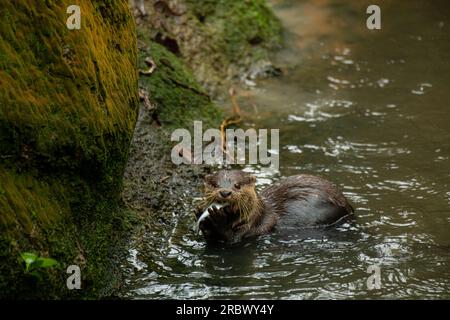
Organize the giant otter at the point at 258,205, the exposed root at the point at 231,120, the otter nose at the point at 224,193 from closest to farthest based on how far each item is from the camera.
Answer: the otter nose at the point at 224,193
the giant otter at the point at 258,205
the exposed root at the point at 231,120

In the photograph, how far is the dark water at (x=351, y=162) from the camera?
4.93 m

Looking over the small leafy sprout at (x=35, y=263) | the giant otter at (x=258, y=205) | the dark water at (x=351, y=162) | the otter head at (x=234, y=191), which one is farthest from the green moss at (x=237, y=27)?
the small leafy sprout at (x=35, y=263)

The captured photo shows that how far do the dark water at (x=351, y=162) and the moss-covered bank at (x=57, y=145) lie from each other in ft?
1.79

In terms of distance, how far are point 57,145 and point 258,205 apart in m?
1.89

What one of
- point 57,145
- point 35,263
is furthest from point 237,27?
point 35,263

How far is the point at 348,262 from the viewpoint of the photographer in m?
5.18

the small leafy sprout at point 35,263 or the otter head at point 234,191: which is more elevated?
the small leafy sprout at point 35,263

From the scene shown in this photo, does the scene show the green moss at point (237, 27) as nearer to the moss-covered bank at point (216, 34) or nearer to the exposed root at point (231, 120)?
Answer: the moss-covered bank at point (216, 34)

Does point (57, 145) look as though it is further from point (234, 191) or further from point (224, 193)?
point (234, 191)

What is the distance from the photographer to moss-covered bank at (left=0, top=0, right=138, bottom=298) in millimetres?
4129

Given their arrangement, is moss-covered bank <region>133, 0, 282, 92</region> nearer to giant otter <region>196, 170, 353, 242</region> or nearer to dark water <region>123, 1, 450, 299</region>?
dark water <region>123, 1, 450, 299</region>

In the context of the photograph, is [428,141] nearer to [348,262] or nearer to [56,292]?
[348,262]

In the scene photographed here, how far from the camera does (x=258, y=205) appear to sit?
5750 millimetres

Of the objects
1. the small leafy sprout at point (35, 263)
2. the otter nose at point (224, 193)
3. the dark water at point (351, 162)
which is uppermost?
the small leafy sprout at point (35, 263)
